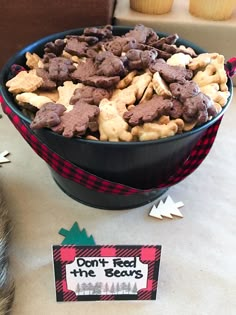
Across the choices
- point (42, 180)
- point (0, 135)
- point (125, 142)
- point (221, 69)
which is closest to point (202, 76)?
point (221, 69)

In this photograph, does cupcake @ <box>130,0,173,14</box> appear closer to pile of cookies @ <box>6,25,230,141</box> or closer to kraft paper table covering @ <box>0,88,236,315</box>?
pile of cookies @ <box>6,25,230,141</box>

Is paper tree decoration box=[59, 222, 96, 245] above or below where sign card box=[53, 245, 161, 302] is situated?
below

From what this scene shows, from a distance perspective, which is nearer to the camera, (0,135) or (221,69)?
(221,69)

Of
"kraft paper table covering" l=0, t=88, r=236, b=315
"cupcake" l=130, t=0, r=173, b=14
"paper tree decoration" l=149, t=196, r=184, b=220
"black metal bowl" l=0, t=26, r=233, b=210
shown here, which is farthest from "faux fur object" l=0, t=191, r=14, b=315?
"cupcake" l=130, t=0, r=173, b=14

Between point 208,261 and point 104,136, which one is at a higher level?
point 104,136

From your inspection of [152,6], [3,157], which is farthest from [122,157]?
[152,6]

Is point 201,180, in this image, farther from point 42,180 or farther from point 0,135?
point 0,135
